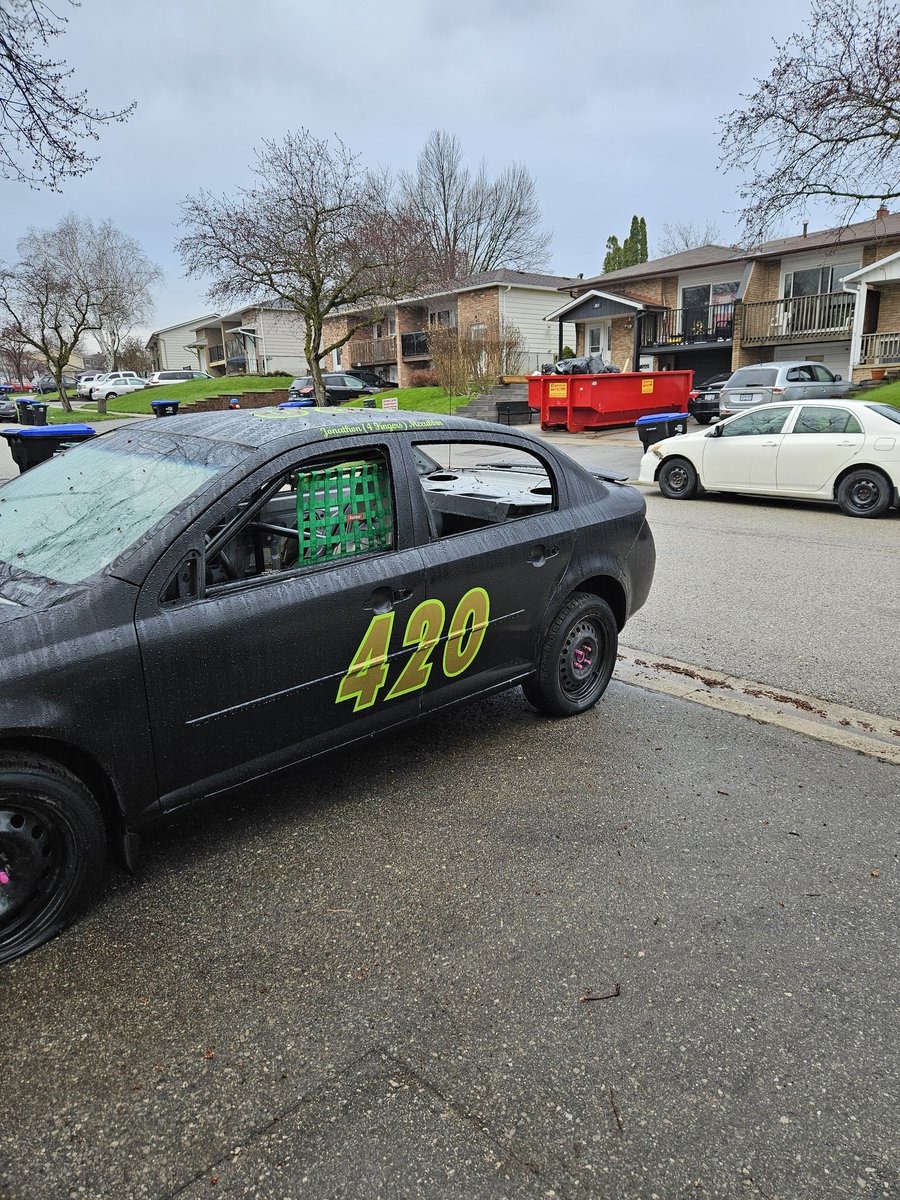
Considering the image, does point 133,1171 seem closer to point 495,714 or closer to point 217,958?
point 217,958

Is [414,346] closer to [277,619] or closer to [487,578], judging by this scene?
[487,578]

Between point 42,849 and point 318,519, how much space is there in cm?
152

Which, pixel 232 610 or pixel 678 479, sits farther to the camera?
pixel 678 479

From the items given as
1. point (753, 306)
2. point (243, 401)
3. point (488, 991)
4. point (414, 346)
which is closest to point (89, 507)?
point (488, 991)

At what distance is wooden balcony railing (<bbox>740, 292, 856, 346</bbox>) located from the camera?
28297mm

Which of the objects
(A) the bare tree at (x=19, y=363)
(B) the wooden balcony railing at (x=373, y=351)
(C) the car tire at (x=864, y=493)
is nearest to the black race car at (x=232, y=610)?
(C) the car tire at (x=864, y=493)

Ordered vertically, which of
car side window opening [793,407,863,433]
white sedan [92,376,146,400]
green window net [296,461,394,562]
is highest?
white sedan [92,376,146,400]

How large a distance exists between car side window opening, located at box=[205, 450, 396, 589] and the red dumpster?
64.6 feet

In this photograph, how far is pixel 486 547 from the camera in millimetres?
3801

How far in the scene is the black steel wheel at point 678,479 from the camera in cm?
1242

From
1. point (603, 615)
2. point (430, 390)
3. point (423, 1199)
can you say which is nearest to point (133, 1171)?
point (423, 1199)

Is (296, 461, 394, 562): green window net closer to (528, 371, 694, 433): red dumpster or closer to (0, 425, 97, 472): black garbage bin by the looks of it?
(0, 425, 97, 472): black garbage bin

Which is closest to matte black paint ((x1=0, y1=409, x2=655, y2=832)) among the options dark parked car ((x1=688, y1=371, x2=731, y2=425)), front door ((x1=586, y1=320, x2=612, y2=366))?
dark parked car ((x1=688, y1=371, x2=731, y2=425))

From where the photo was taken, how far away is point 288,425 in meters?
3.35
